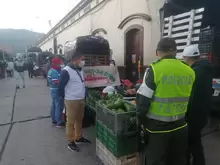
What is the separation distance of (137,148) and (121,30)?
7777 millimetres

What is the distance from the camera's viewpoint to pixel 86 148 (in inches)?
168

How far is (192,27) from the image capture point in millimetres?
4746

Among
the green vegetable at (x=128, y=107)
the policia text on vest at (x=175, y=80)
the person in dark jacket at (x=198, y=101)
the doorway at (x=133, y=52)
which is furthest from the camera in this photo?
the doorway at (x=133, y=52)

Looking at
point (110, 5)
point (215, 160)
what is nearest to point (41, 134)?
point (215, 160)

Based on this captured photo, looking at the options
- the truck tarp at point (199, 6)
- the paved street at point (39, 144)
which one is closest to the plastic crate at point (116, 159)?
the paved street at point (39, 144)

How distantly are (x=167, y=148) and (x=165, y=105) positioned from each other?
1.72ft

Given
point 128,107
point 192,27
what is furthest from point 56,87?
point 192,27

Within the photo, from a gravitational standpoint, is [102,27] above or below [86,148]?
above

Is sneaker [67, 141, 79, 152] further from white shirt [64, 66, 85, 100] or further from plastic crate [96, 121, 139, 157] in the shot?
plastic crate [96, 121, 139, 157]

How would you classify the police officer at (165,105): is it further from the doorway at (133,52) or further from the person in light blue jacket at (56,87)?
the doorway at (133,52)

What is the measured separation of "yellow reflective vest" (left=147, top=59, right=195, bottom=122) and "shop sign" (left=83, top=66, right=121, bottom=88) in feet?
10.5

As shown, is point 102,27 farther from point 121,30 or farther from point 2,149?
point 2,149

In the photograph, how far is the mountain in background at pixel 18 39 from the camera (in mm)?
72175

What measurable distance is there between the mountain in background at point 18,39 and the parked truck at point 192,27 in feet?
224
